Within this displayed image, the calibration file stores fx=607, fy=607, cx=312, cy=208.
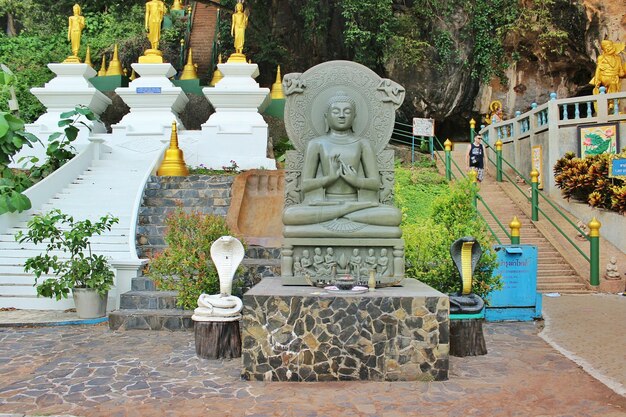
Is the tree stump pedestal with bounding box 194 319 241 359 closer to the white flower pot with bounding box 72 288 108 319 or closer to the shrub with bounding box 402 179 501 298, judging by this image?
the shrub with bounding box 402 179 501 298

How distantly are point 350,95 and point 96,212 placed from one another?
19.8 feet

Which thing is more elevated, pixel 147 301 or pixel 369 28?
pixel 369 28

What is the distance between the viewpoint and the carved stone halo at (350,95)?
7023 millimetres

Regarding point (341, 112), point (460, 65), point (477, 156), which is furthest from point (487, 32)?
point (341, 112)

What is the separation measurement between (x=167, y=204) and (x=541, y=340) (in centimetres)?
704

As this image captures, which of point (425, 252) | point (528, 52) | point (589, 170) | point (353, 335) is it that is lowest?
point (353, 335)

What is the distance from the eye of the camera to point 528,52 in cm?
2062

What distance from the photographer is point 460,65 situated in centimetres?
2061

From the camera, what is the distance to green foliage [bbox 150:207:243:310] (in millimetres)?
7109

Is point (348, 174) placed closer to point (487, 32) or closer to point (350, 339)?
point (350, 339)

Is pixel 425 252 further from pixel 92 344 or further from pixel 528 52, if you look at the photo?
pixel 528 52

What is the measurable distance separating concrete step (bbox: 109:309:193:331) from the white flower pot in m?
0.65

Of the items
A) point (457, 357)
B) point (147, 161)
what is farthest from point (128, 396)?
point (147, 161)

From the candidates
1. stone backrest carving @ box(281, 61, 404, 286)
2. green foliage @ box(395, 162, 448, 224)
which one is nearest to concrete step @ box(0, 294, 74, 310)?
stone backrest carving @ box(281, 61, 404, 286)
